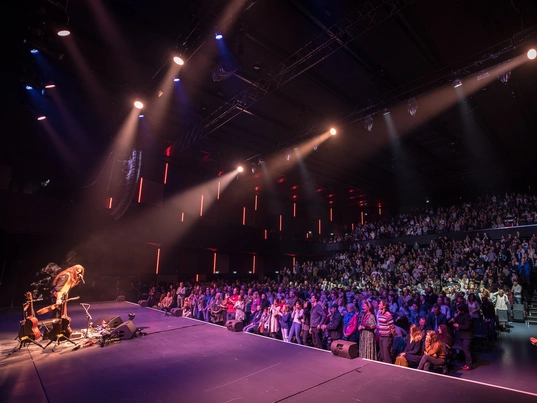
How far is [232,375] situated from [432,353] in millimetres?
3453

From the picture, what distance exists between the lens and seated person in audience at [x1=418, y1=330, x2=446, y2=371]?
201 inches

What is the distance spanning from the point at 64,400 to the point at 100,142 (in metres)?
11.2

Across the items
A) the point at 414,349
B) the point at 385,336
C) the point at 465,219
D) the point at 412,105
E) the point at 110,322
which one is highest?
the point at 412,105

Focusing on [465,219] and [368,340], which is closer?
[368,340]

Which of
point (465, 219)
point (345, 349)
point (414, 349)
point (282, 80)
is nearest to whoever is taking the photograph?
point (414, 349)

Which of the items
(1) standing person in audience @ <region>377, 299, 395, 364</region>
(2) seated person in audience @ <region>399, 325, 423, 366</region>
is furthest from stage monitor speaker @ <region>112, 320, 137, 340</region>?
(2) seated person in audience @ <region>399, 325, 423, 366</region>

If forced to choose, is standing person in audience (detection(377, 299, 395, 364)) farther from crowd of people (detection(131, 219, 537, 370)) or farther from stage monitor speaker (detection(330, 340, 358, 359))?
stage monitor speaker (detection(330, 340, 358, 359))

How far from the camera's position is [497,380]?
16.5 feet

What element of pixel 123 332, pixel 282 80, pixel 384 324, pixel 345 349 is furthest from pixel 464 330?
pixel 282 80

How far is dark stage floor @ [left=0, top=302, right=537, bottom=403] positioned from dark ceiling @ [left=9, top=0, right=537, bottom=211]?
262 inches

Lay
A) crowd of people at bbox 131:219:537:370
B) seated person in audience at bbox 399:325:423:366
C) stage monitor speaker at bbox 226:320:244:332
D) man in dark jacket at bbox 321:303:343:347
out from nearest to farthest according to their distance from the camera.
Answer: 1. seated person in audience at bbox 399:325:423:366
2. crowd of people at bbox 131:219:537:370
3. man in dark jacket at bbox 321:303:343:347
4. stage monitor speaker at bbox 226:320:244:332

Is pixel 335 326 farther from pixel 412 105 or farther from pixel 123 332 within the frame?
pixel 412 105

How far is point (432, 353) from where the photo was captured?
17.1ft

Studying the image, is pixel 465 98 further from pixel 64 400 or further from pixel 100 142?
pixel 100 142
